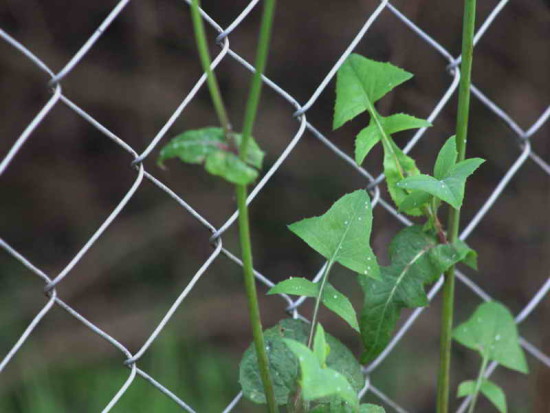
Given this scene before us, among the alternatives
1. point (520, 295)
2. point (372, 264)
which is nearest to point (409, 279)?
point (372, 264)

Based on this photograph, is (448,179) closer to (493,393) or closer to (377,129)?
(377,129)

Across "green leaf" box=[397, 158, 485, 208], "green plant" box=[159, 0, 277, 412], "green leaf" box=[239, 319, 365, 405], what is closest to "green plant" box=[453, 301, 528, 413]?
"green leaf" box=[239, 319, 365, 405]

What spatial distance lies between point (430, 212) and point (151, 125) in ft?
5.06

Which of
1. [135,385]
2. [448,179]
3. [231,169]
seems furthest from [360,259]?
[135,385]

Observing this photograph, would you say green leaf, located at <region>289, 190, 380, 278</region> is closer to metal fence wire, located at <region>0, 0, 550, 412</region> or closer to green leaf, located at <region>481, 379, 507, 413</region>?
metal fence wire, located at <region>0, 0, 550, 412</region>

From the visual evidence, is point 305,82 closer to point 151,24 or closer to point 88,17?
point 151,24

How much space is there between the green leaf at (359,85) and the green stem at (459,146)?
86 millimetres

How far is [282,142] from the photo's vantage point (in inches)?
96.3

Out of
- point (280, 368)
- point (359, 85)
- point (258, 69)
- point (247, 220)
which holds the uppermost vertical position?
point (359, 85)

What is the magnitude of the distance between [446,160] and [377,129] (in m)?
0.13

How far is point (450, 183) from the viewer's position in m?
0.88

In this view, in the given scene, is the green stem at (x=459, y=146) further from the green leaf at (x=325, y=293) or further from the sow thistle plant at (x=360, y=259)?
the green leaf at (x=325, y=293)

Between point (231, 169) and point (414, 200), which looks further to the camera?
point (414, 200)

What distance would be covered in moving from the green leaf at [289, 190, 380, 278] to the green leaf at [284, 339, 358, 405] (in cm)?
19
